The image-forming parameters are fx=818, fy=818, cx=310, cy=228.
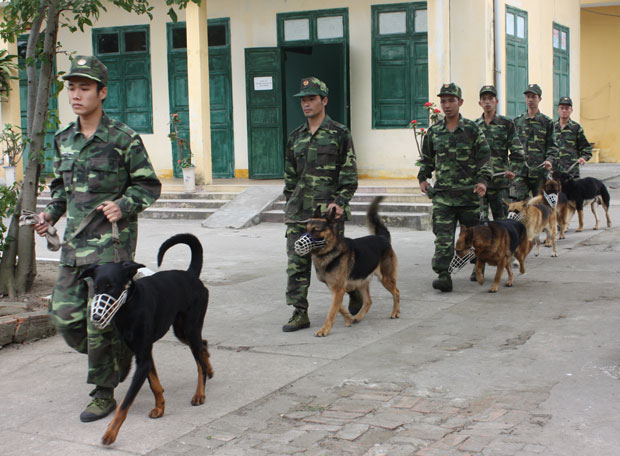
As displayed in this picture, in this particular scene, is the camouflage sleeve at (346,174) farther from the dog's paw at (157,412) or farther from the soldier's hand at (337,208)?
the dog's paw at (157,412)

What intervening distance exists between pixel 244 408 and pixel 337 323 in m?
2.35

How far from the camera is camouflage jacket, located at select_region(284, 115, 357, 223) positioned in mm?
6758

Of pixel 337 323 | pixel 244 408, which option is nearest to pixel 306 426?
pixel 244 408

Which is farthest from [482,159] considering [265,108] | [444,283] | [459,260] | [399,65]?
[265,108]

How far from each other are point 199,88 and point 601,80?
45.7 ft

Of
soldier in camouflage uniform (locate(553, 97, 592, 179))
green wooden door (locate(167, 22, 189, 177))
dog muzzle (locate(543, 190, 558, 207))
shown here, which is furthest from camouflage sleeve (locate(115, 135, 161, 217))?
green wooden door (locate(167, 22, 189, 177))

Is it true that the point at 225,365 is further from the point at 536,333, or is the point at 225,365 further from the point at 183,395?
the point at 536,333

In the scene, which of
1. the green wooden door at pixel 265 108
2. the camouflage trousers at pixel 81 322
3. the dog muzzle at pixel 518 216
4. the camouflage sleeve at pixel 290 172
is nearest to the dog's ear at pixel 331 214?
the camouflage sleeve at pixel 290 172

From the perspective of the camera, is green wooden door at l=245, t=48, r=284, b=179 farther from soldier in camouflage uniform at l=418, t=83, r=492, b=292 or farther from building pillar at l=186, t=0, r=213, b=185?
soldier in camouflage uniform at l=418, t=83, r=492, b=292

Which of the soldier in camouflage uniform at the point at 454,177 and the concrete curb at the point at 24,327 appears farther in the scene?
the soldier in camouflage uniform at the point at 454,177

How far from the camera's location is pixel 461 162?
27.1ft

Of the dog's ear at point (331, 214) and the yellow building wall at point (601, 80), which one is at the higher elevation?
the yellow building wall at point (601, 80)

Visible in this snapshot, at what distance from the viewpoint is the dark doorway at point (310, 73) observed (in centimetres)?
1665

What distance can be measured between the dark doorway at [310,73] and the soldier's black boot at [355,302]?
9.55m
